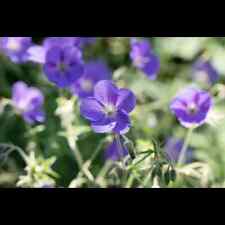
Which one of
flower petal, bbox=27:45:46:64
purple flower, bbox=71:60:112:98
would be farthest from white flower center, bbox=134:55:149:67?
flower petal, bbox=27:45:46:64

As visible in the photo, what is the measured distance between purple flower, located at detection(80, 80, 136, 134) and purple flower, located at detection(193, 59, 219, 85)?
103cm

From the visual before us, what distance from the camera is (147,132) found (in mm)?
2611

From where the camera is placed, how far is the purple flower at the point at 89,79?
2.32 metres

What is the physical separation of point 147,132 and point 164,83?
89 centimetres

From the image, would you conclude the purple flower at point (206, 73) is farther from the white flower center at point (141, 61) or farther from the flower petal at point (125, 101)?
the flower petal at point (125, 101)

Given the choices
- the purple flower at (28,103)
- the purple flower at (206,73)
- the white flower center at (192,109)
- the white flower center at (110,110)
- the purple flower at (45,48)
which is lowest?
the white flower center at (110,110)

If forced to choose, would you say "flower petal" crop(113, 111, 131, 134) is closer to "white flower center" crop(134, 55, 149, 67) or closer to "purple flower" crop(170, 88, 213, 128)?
"purple flower" crop(170, 88, 213, 128)

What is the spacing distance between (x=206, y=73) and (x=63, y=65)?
34.6 inches

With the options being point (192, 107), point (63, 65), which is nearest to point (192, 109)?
point (192, 107)

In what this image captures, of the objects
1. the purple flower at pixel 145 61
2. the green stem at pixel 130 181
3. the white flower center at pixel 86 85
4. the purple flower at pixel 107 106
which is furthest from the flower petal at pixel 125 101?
the purple flower at pixel 145 61

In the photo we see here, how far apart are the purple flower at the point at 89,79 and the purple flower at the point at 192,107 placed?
318 mm

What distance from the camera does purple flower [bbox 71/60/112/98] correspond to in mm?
2320
